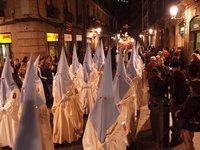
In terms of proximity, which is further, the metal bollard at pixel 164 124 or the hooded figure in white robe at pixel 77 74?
the hooded figure in white robe at pixel 77 74

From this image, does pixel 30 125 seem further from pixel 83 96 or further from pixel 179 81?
pixel 83 96

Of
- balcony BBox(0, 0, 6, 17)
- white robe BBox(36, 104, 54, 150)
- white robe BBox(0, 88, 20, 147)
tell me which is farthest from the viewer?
balcony BBox(0, 0, 6, 17)

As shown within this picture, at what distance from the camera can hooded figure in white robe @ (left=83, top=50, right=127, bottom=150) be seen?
4.16 metres

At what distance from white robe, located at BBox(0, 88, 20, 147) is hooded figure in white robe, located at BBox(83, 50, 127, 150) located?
2834mm

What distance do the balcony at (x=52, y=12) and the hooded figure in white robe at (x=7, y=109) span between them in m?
11.4

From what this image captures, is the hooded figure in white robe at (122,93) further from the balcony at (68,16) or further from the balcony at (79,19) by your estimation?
the balcony at (79,19)

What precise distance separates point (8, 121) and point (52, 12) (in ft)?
41.4

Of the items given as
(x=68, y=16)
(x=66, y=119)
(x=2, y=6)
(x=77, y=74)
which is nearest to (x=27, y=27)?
(x=2, y=6)

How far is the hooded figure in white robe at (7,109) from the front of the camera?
251 inches

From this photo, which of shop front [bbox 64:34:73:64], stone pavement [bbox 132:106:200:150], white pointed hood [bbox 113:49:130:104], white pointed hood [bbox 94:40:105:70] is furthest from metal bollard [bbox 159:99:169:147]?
shop front [bbox 64:34:73:64]

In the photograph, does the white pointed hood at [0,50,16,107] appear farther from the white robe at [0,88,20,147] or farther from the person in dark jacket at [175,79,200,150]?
the person in dark jacket at [175,79,200,150]

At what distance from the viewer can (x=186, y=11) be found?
1711 cm

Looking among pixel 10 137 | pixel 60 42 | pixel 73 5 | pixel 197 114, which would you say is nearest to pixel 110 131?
pixel 197 114

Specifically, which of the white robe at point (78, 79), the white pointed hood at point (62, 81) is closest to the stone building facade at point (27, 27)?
the white robe at point (78, 79)
